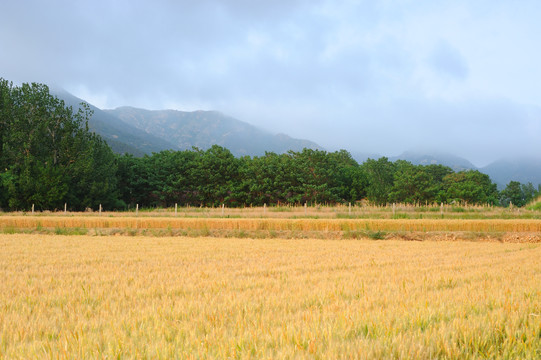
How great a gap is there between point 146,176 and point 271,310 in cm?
5322

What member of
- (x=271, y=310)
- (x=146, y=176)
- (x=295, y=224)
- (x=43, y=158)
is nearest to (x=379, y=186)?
(x=146, y=176)

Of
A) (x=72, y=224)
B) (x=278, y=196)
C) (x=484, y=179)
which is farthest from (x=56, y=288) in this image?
(x=484, y=179)

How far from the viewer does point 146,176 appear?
2141 inches

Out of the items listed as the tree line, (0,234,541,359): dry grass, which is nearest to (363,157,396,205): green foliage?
the tree line

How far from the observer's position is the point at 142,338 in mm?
3426

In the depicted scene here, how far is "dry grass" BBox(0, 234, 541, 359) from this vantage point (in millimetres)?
3088

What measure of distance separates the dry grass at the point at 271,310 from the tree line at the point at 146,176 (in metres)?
34.2

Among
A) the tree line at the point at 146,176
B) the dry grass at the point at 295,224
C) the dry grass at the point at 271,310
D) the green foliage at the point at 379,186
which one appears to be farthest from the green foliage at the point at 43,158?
the green foliage at the point at 379,186

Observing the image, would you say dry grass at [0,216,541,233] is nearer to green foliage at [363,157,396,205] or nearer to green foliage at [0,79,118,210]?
green foliage at [0,79,118,210]

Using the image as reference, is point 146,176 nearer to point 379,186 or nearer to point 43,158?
point 43,158

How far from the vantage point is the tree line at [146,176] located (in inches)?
1499

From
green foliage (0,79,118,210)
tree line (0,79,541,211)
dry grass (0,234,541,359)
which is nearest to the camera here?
dry grass (0,234,541,359)

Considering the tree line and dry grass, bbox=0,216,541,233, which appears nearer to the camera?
dry grass, bbox=0,216,541,233

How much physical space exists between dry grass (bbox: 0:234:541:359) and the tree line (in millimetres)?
34207
